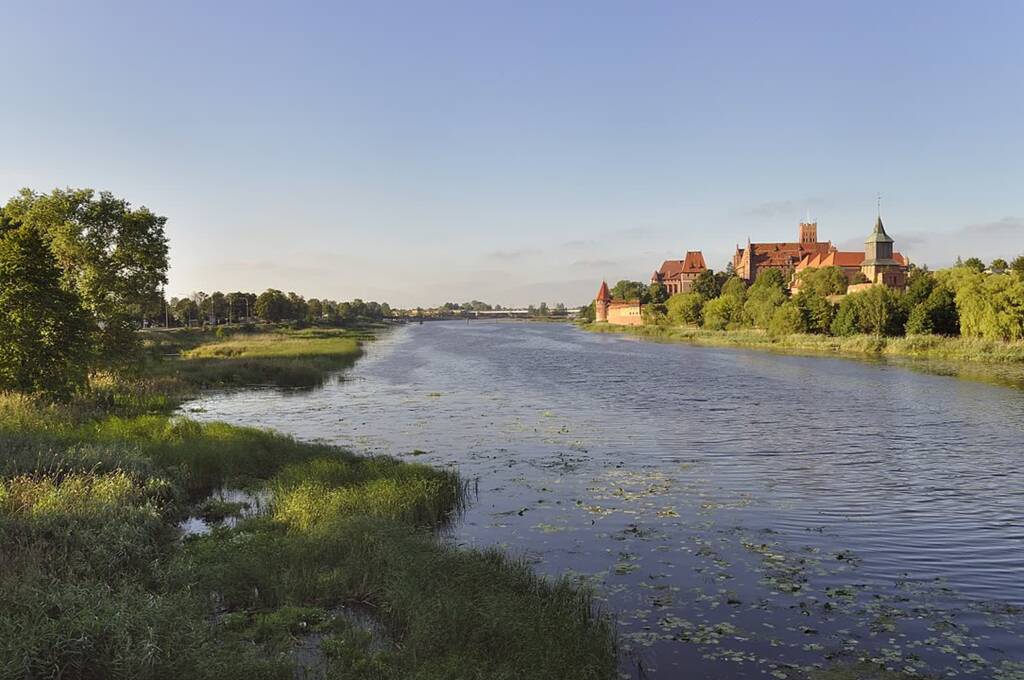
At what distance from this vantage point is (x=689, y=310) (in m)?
159

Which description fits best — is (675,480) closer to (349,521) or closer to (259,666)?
(349,521)

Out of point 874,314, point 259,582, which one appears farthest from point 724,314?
point 259,582

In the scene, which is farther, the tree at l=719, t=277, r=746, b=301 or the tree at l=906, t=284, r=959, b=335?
the tree at l=719, t=277, r=746, b=301

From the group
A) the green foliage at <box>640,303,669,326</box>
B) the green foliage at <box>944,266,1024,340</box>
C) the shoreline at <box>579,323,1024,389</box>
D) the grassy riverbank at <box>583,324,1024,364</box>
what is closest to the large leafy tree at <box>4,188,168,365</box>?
the shoreline at <box>579,323,1024,389</box>

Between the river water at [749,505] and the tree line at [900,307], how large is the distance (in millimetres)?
34032

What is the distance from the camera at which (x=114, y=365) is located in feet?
141

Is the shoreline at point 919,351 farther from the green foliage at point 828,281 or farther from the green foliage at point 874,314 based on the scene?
the green foliage at point 828,281

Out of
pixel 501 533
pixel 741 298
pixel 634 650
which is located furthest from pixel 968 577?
pixel 741 298

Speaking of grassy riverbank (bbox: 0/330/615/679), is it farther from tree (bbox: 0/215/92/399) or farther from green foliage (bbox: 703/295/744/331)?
green foliage (bbox: 703/295/744/331)

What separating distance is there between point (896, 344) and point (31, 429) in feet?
289

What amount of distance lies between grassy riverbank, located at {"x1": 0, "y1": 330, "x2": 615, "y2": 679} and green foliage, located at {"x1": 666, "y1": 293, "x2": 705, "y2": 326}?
144 m

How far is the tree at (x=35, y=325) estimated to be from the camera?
98.7 ft

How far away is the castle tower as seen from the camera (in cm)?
15525

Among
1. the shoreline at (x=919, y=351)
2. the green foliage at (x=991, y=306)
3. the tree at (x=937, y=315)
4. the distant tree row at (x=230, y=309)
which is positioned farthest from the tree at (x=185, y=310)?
the green foliage at (x=991, y=306)
